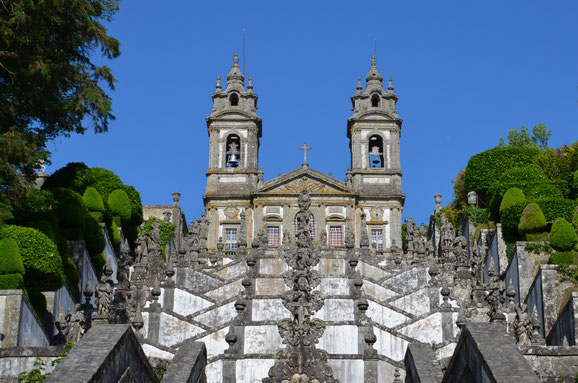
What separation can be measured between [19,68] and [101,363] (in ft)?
57.7

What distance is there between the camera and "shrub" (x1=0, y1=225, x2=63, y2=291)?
77.3 feet

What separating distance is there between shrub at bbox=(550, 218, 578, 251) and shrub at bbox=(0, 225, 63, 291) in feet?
50.5

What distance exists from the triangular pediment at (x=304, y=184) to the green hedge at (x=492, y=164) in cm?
1122

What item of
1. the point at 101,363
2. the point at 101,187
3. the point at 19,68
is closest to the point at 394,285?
the point at 101,187

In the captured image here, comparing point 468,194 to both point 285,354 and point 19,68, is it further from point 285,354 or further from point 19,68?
point 285,354

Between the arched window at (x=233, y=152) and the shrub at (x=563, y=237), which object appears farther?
the arched window at (x=233, y=152)

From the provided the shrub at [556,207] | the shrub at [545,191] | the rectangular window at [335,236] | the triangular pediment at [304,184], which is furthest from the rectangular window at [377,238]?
the shrub at [556,207]

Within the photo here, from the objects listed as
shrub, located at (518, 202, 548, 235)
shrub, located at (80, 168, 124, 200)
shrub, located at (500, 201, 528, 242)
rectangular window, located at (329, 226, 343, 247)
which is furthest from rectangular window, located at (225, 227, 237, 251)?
shrub, located at (518, 202, 548, 235)

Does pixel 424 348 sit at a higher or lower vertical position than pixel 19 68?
lower

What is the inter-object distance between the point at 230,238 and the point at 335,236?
626 centimetres

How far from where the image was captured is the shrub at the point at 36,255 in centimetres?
2355

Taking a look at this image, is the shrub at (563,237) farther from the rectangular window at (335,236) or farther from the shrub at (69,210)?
the rectangular window at (335,236)

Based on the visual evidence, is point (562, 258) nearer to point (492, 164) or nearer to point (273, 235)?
point (492, 164)

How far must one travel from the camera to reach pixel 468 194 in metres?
44.8
